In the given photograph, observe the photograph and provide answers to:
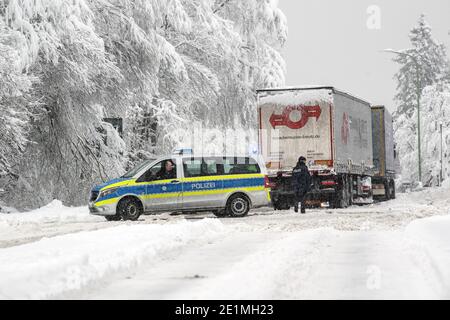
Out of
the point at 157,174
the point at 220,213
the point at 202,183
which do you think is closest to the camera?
the point at 157,174

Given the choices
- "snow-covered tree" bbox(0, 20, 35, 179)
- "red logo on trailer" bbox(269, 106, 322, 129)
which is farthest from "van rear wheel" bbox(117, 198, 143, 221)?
"red logo on trailer" bbox(269, 106, 322, 129)

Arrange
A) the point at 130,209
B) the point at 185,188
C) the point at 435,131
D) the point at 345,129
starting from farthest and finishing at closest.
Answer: the point at 435,131, the point at 345,129, the point at 185,188, the point at 130,209

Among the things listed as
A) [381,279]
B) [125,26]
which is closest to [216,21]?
[125,26]

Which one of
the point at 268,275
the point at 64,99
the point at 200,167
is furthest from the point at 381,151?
the point at 268,275

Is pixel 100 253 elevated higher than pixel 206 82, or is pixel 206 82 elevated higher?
pixel 206 82

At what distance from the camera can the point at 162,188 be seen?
23000 mm

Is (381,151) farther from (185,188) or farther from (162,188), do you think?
(162,188)

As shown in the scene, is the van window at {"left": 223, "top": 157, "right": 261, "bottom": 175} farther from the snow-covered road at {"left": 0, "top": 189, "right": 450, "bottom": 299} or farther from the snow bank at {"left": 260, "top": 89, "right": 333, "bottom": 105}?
the snow-covered road at {"left": 0, "top": 189, "right": 450, "bottom": 299}

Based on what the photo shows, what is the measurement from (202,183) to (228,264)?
1271 centimetres

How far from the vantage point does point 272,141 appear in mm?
27297

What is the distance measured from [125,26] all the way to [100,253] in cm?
1718

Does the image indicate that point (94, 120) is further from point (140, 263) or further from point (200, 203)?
point (140, 263)

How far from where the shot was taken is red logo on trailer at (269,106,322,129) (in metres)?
27.0

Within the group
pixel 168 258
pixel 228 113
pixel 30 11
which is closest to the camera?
pixel 168 258
